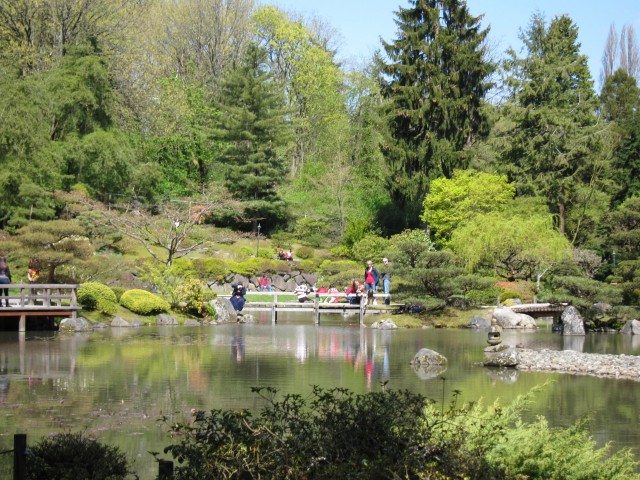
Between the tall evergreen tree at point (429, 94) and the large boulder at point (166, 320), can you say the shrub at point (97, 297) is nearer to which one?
the large boulder at point (166, 320)

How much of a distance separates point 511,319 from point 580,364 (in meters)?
11.1

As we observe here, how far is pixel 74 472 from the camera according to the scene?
269 inches

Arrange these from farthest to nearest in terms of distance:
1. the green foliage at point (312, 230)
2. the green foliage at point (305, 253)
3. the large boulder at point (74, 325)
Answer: the green foliage at point (312, 230), the green foliage at point (305, 253), the large boulder at point (74, 325)

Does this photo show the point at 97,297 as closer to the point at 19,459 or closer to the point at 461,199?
the point at 461,199

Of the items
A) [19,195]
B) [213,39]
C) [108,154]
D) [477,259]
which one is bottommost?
[477,259]

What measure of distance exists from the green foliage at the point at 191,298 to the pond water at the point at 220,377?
330 centimetres

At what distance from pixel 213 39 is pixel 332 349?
42646 mm

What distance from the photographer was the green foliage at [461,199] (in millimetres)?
39500

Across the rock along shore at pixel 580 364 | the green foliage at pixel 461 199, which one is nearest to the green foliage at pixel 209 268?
the green foliage at pixel 461 199

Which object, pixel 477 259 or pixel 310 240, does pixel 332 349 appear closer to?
pixel 477 259

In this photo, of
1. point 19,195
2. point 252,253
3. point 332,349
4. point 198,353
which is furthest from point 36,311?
point 252,253

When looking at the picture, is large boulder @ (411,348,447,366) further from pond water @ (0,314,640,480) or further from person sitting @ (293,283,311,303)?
person sitting @ (293,283,311,303)

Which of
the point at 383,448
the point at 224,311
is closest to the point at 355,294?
the point at 224,311

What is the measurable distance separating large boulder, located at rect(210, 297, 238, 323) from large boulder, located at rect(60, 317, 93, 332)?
228 inches
